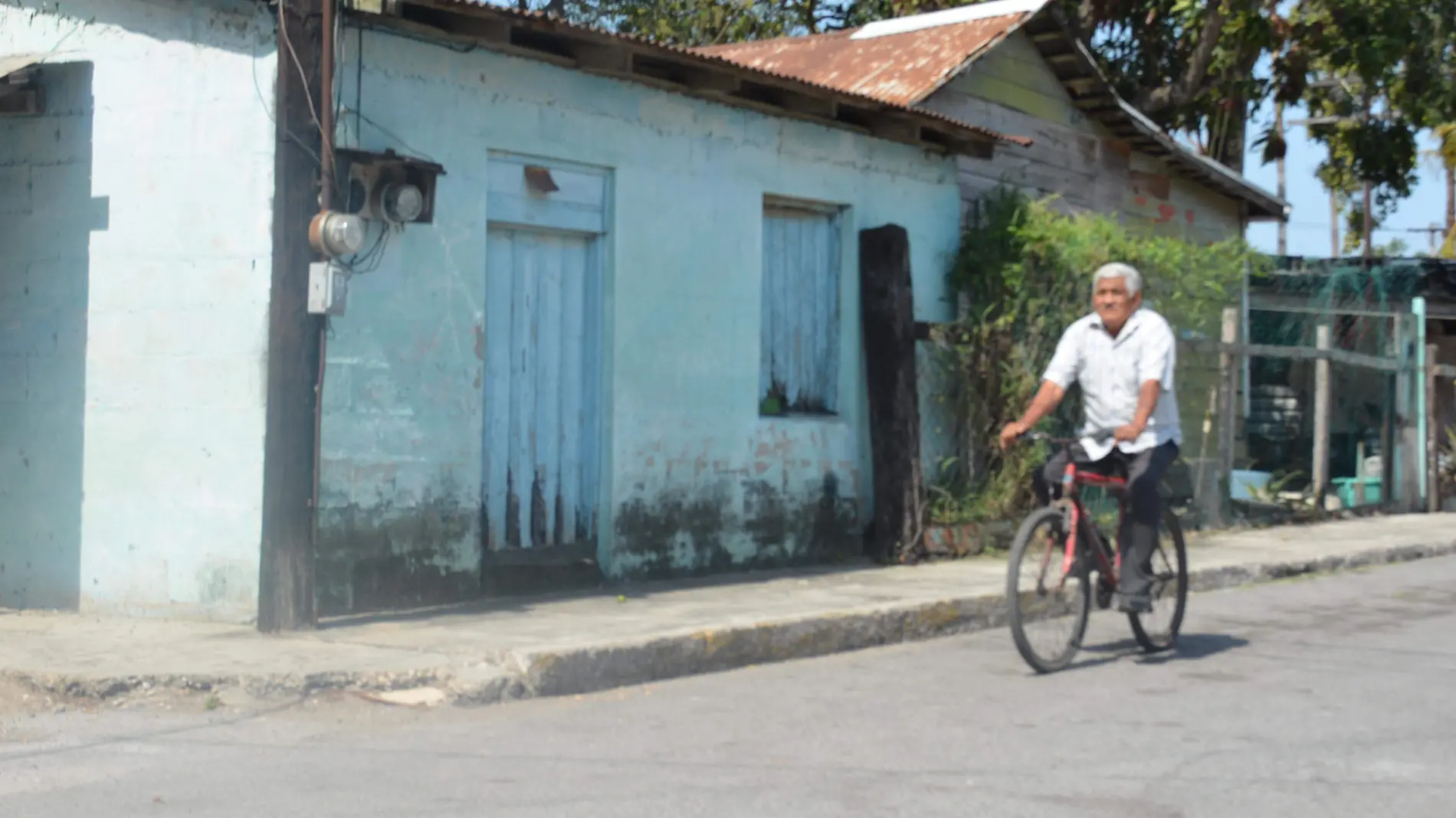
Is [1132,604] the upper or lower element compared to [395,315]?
lower

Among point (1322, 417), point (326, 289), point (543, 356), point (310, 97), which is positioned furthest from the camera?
A: point (1322, 417)

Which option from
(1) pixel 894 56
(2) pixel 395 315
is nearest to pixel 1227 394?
(1) pixel 894 56

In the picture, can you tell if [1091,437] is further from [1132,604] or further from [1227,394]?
[1227,394]

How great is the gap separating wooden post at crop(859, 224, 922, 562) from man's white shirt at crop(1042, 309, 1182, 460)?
3.82m

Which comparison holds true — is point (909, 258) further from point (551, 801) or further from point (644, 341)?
point (551, 801)

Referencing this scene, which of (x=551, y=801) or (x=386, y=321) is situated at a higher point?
(x=386, y=321)

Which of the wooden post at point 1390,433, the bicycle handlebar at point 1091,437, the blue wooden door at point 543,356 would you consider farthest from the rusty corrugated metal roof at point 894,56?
the bicycle handlebar at point 1091,437

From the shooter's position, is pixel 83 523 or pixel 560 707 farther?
pixel 83 523

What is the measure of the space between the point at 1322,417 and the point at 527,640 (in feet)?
34.3

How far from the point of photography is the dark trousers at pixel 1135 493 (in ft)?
24.1

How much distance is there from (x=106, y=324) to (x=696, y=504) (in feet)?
12.3

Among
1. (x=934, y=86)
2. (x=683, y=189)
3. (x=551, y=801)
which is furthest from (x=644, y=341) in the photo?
(x=551, y=801)

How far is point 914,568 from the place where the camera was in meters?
11.0

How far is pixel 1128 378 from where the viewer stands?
7438mm
